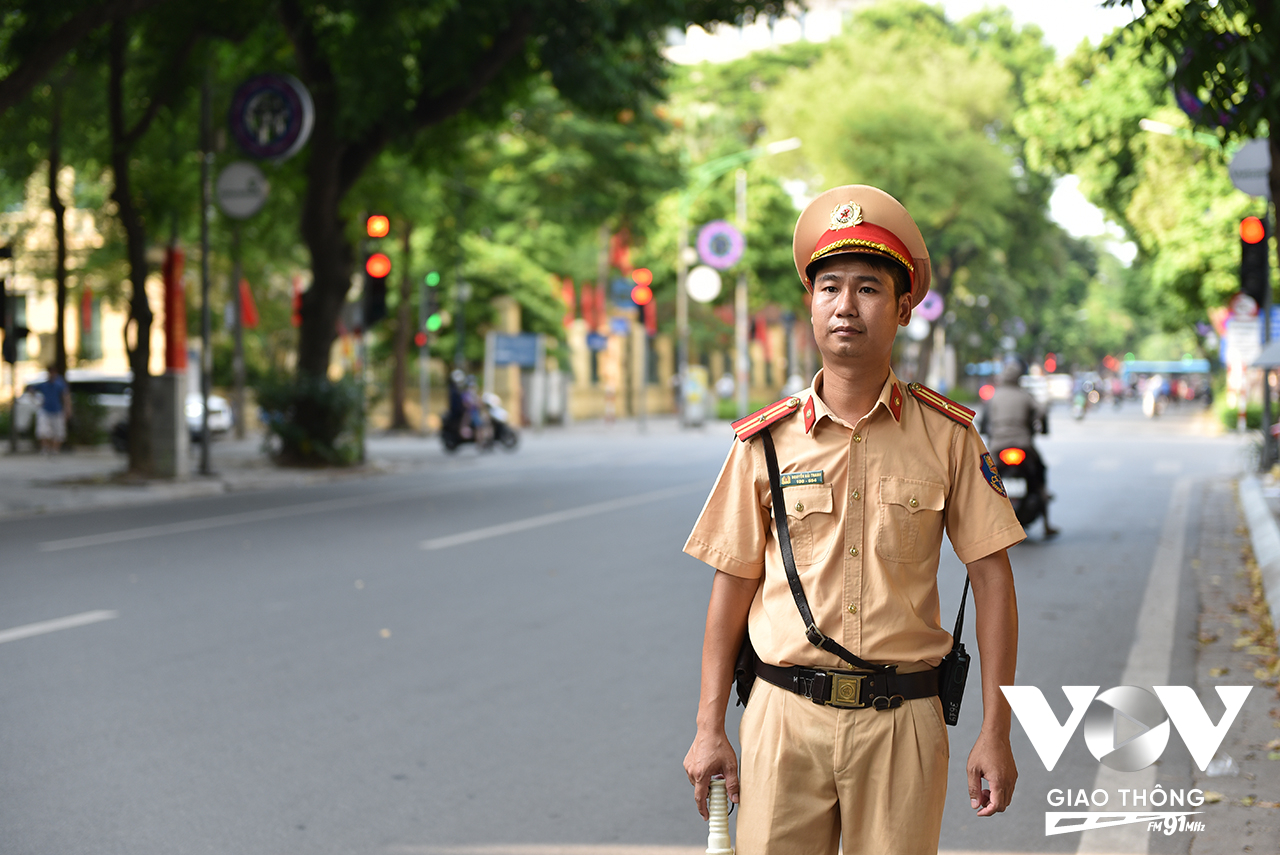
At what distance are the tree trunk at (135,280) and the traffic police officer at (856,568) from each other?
55.3 feet

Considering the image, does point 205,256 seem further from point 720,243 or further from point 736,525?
point 720,243

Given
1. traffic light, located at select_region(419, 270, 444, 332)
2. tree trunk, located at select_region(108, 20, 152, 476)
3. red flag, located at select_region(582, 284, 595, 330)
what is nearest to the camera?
tree trunk, located at select_region(108, 20, 152, 476)

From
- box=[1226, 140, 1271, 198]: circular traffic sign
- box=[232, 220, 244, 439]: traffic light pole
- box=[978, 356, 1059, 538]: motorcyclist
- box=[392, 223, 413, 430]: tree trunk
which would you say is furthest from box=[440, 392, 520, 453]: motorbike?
box=[1226, 140, 1271, 198]: circular traffic sign

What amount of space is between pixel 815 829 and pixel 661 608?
628 cm

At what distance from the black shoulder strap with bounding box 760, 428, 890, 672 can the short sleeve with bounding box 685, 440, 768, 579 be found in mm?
35

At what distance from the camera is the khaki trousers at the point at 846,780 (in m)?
2.36

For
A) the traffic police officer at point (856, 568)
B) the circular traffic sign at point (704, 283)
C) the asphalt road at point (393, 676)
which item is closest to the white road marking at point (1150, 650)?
the asphalt road at point (393, 676)

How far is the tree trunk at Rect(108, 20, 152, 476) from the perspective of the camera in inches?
706

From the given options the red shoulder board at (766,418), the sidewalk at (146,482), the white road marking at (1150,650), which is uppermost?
the red shoulder board at (766,418)

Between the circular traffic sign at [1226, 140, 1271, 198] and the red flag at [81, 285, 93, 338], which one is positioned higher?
the red flag at [81, 285, 93, 338]

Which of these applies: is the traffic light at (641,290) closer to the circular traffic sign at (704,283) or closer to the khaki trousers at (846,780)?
the circular traffic sign at (704,283)

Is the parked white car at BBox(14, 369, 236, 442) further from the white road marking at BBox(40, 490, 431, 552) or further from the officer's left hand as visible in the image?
the officer's left hand

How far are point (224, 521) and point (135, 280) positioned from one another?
5824 millimetres

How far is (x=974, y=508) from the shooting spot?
8.04ft
